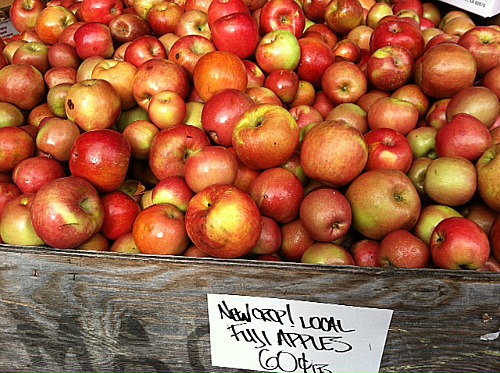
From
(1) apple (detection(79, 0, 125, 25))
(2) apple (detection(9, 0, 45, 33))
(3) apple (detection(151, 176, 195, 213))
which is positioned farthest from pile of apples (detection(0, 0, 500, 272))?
(2) apple (detection(9, 0, 45, 33))

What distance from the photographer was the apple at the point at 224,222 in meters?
1.01

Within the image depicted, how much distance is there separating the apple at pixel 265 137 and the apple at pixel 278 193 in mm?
42

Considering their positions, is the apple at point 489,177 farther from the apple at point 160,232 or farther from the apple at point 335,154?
the apple at point 160,232

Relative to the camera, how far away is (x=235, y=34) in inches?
62.3

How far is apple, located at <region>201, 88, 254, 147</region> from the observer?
1.29 metres

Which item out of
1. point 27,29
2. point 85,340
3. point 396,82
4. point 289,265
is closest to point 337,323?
point 289,265

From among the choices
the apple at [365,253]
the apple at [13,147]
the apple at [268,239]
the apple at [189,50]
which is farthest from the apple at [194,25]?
the apple at [365,253]

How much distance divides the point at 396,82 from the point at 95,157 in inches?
41.1

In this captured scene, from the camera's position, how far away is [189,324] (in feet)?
3.54

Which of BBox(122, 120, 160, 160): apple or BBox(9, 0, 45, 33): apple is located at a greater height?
BBox(9, 0, 45, 33): apple

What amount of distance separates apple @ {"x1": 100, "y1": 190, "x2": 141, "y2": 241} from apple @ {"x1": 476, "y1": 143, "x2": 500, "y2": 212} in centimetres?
94

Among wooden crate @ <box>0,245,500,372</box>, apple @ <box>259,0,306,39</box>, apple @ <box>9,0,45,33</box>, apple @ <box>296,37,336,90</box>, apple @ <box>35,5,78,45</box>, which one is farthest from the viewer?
apple @ <box>9,0,45,33</box>

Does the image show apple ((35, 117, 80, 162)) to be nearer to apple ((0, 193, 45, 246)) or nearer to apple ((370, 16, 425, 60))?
apple ((0, 193, 45, 246))

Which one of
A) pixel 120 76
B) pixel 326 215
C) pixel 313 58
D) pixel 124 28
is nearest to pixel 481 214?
pixel 326 215
